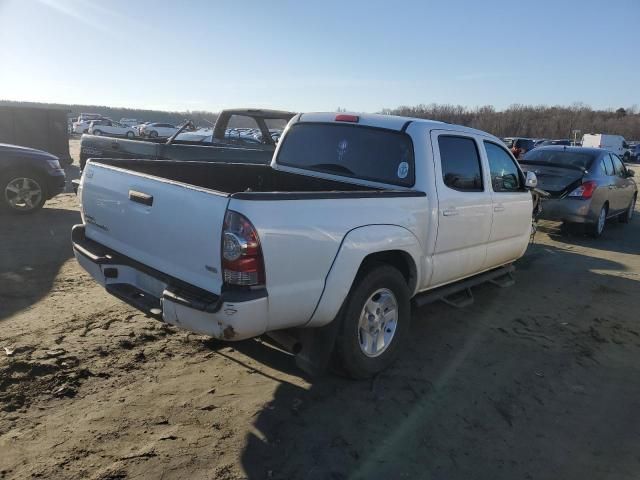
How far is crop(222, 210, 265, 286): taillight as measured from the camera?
281 cm

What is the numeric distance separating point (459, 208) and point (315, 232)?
1.94 meters

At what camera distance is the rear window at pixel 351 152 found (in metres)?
4.37

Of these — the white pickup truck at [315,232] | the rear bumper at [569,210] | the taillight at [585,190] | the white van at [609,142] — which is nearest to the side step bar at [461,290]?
the white pickup truck at [315,232]

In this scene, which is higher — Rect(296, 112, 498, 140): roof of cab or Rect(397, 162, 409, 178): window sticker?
Rect(296, 112, 498, 140): roof of cab

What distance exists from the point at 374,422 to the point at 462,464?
1.99 feet

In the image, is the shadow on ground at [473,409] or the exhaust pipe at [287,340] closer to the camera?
the shadow on ground at [473,409]

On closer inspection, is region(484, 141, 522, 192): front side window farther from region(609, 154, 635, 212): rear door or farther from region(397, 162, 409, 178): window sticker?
region(609, 154, 635, 212): rear door

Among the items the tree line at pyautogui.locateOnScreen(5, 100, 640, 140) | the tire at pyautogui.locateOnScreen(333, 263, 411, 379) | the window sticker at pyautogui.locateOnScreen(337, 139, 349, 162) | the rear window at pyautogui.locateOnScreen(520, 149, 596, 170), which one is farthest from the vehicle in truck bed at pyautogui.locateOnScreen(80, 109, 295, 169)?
the tree line at pyautogui.locateOnScreen(5, 100, 640, 140)

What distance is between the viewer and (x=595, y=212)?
961 centimetres

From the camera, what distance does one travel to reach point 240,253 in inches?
111

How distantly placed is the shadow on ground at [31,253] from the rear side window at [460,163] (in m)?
4.12

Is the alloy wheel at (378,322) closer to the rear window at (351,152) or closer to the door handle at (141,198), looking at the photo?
the rear window at (351,152)

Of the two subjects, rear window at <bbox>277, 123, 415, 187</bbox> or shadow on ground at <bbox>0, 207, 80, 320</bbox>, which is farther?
shadow on ground at <bbox>0, 207, 80, 320</bbox>

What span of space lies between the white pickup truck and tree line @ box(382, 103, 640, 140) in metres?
77.7
